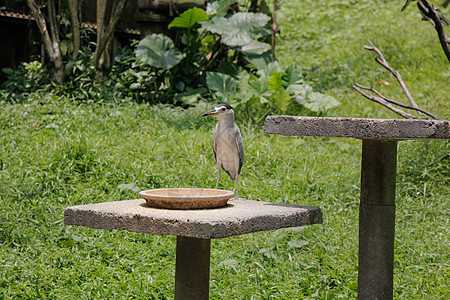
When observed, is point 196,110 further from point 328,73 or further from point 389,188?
point 389,188

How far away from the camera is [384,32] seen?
10.0 m

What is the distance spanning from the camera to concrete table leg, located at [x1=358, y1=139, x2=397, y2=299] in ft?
8.60

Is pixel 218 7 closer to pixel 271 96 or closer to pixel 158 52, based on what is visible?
pixel 158 52

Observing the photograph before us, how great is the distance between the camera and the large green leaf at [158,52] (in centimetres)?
691

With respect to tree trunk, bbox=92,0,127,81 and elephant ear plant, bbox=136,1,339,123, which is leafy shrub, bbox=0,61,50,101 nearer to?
tree trunk, bbox=92,0,127,81

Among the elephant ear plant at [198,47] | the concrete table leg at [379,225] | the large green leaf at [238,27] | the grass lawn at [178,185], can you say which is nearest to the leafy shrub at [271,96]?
the grass lawn at [178,185]

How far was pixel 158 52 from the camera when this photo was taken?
6.99m

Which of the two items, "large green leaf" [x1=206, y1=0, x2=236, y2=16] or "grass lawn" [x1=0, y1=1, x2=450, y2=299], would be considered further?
"large green leaf" [x1=206, y1=0, x2=236, y2=16]

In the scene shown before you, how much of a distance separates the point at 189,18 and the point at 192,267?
5.16 meters

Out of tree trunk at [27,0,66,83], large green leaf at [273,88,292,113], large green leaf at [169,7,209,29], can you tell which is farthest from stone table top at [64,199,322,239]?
large green leaf at [169,7,209,29]

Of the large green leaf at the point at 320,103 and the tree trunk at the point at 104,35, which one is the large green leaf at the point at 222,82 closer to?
the large green leaf at the point at 320,103

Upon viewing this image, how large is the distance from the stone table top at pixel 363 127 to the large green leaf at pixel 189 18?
495cm


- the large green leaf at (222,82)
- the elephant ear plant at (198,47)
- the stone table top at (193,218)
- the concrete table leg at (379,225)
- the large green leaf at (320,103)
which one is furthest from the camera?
the elephant ear plant at (198,47)

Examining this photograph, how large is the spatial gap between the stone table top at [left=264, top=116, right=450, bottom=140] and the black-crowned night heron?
1.39 ft
